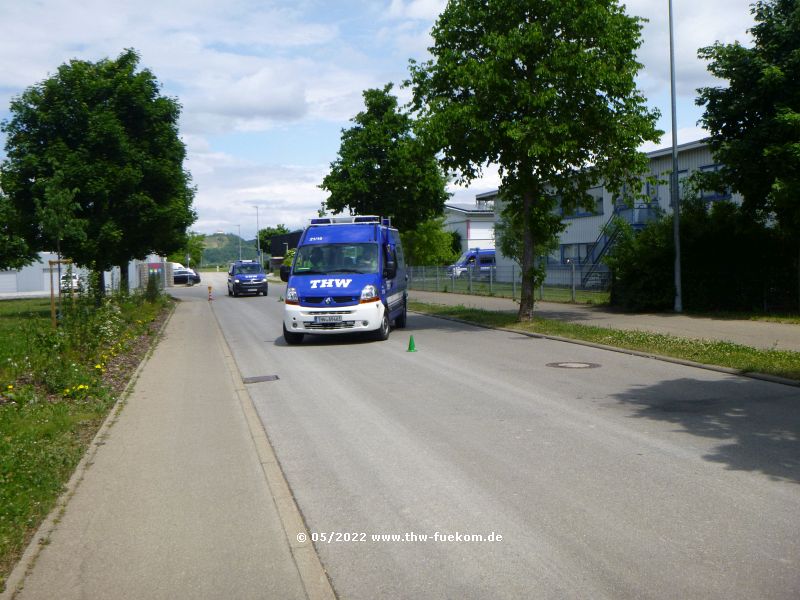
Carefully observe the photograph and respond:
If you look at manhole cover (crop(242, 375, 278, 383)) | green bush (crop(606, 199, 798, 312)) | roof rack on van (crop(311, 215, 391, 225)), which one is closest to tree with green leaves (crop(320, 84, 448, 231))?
green bush (crop(606, 199, 798, 312))

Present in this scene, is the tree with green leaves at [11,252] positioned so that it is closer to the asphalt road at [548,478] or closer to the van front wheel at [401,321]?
the van front wheel at [401,321]

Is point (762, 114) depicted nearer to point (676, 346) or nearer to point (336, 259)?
point (676, 346)

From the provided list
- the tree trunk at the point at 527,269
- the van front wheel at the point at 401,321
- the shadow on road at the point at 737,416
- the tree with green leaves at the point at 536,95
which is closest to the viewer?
the shadow on road at the point at 737,416

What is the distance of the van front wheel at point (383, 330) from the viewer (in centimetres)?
1803

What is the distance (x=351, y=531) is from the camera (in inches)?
211

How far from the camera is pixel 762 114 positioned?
855 inches

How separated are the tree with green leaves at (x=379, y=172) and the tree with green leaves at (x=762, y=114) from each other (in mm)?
17013

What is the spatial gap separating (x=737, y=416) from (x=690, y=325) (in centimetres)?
1144

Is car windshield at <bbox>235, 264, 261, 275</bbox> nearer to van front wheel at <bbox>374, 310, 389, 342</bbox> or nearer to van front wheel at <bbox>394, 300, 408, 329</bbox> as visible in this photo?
van front wheel at <bbox>394, 300, 408, 329</bbox>

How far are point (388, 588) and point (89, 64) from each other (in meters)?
28.1

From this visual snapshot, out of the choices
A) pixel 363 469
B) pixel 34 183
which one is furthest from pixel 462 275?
pixel 363 469

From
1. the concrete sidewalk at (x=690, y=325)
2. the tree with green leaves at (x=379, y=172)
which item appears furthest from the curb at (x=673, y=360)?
the tree with green leaves at (x=379, y=172)

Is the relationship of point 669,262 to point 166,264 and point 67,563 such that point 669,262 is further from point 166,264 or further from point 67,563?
point 166,264

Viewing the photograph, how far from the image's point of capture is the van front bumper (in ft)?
56.9
